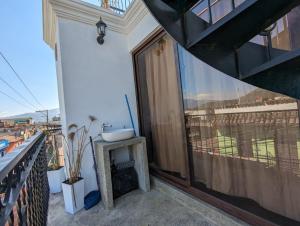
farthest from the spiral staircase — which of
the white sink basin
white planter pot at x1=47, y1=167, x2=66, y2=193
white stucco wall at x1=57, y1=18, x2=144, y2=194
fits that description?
white planter pot at x1=47, y1=167, x2=66, y2=193

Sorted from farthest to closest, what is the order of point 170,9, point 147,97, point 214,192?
point 147,97 → point 214,192 → point 170,9

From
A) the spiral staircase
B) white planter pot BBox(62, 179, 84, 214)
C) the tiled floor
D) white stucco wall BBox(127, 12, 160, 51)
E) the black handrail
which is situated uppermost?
the black handrail

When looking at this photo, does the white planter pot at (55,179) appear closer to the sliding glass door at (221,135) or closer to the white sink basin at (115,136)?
the white sink basin at (115,136)

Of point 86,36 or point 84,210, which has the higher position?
point 86,36

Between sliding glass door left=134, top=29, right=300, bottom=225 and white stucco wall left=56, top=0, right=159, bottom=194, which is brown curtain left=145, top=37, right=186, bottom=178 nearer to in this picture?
sliding glass door left=134, top=29, right=300, bottom=225

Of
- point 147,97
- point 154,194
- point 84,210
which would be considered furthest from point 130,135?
point 84,210

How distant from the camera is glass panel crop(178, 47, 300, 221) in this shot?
1.37 m

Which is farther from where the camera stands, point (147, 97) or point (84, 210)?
point (147, 97)

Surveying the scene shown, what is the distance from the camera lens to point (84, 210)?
2.35m

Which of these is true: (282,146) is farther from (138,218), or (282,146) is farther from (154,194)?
(154,194)

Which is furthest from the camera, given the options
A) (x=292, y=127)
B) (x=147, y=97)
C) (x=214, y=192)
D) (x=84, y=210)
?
(x=147, y=97)

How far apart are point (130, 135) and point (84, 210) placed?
111 centimetres

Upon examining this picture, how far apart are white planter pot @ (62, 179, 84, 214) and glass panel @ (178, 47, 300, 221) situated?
1.45m

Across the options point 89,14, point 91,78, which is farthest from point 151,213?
point 89,14
